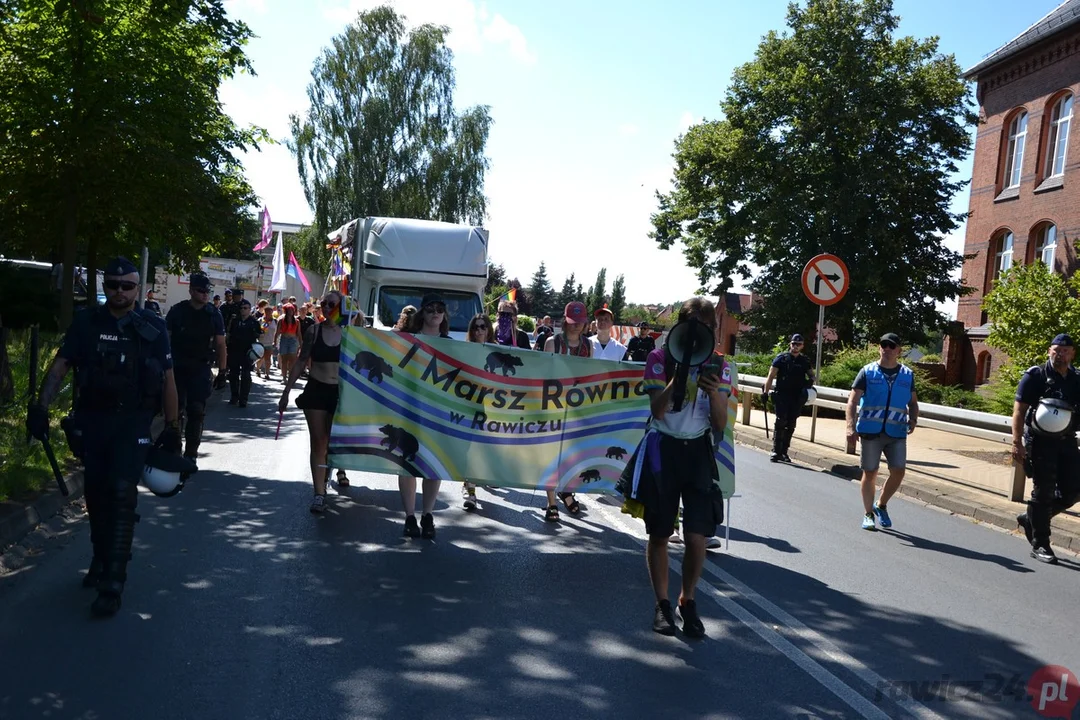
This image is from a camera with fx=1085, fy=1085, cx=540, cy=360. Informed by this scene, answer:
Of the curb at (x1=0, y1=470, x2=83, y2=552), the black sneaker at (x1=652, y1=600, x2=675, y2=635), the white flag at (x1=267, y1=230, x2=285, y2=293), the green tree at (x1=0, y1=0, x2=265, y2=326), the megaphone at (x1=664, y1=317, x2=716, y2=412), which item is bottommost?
the curb at (x1=0, y1=470, x2=83, y2=552)

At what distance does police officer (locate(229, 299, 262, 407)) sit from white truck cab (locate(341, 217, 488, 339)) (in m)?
1.89

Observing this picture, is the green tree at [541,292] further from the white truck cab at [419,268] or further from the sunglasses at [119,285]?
the sunglasses at [119,285]

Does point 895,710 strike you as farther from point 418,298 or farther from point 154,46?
point 154,46

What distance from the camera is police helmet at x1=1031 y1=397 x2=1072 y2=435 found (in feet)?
28.3

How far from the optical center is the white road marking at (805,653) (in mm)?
4828

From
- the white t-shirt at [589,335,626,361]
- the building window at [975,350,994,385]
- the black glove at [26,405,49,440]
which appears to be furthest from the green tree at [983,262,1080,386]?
the building window at [975,350,994,385]

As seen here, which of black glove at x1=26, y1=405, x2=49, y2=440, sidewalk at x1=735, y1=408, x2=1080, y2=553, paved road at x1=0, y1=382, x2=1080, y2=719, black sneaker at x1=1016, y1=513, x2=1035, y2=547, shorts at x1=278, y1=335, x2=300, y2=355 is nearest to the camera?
paved road at x1=0, y1=382, x2=1080, y2=719

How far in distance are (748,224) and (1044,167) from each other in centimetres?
989

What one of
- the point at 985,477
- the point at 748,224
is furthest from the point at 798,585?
the point at 748,224

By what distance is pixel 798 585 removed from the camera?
23.5 ft

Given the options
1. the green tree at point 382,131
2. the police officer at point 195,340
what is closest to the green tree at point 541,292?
the green tree at point 382,131

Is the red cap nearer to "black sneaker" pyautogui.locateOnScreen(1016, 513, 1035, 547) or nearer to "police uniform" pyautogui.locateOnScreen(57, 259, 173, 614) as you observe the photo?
"black sneaker" pyautogui.locateOnScreen(1016, 513, 1035, 547)

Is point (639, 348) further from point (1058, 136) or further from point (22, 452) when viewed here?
point (1058, 136)

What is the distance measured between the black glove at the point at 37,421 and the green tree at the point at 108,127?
11.9 m
